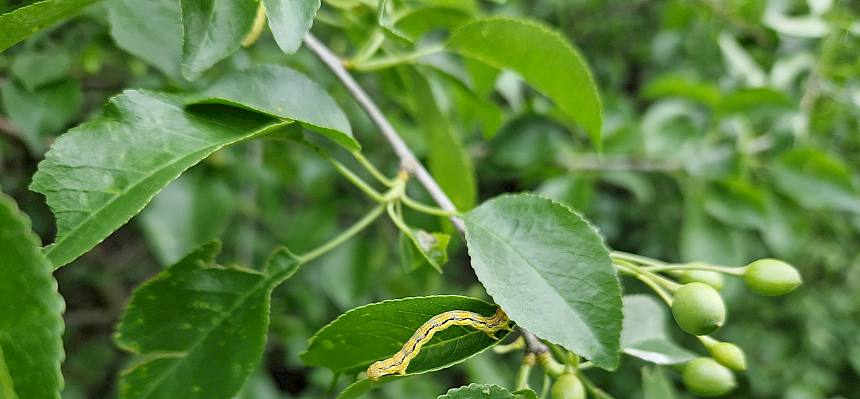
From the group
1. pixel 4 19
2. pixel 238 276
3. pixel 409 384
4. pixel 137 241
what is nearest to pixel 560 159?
pixel 409 384

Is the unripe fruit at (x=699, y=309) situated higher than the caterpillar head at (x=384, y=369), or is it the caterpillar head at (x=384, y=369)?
the unripe fruit at (x=699, y=309)

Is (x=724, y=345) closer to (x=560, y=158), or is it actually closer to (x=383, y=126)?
(x=383, y=126)

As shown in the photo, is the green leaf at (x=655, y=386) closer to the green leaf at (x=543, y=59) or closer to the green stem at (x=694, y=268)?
the green stem at (x=694, y=268)

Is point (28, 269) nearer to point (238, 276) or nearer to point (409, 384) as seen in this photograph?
point (238, 276)

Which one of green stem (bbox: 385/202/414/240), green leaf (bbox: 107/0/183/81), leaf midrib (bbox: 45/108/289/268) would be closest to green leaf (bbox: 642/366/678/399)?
green stem (bbox: 385/202/414/240)

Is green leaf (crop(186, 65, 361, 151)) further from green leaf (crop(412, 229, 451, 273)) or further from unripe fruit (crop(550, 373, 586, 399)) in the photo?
unripe fruit (crop(550, 373, 586, 399))

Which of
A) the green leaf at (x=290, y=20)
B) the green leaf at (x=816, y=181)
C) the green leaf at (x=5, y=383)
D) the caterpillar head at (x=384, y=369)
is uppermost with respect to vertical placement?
the green leaf at (x=290, y=20)

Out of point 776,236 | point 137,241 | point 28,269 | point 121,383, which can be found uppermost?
point 28,269

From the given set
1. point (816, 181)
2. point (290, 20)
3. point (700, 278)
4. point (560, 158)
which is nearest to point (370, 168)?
point (290, 20)

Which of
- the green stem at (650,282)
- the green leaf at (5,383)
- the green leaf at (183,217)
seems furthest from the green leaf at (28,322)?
the green leaf at (183,217)
